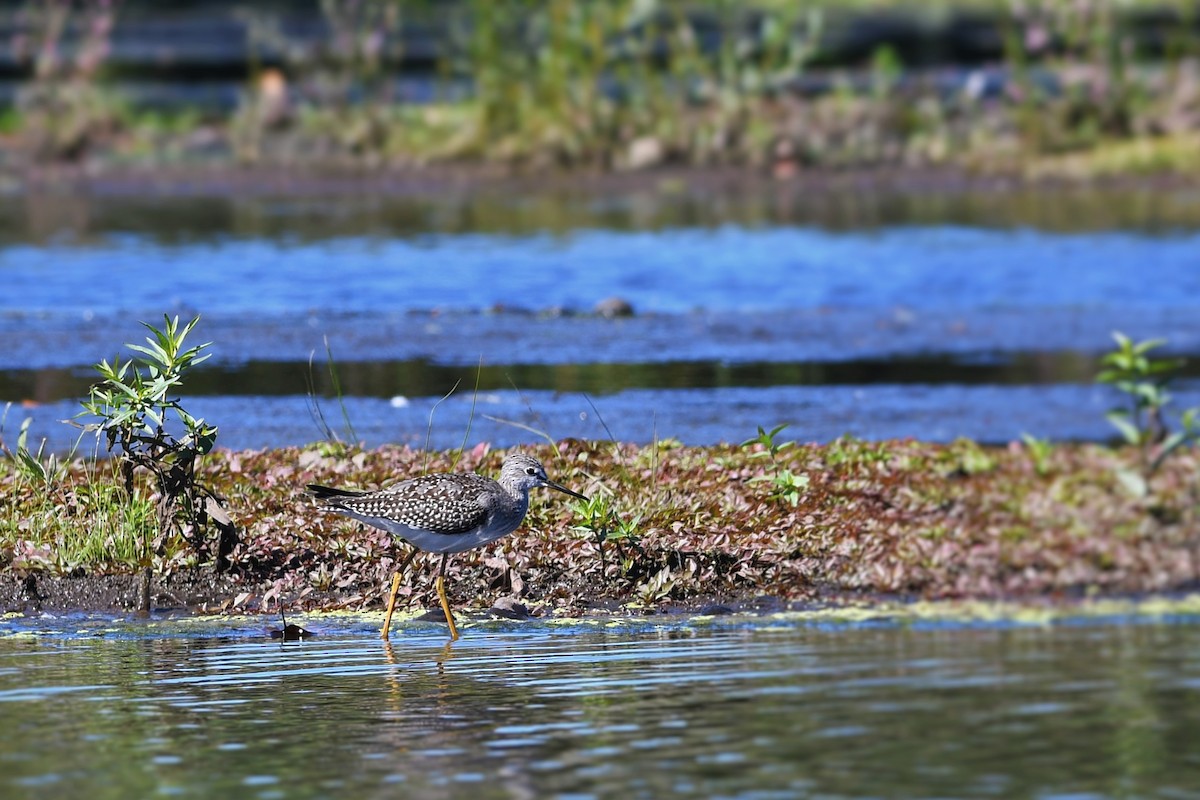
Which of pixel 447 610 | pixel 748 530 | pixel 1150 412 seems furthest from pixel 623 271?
pixel 447 610

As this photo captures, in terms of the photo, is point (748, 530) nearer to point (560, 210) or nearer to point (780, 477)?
point (780, 477)

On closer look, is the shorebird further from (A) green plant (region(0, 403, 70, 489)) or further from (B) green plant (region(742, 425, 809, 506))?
(A) green plant (region(0, 403, 70, 489))

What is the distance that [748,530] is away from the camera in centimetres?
925

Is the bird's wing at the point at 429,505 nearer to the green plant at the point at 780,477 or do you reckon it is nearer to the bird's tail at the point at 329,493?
the bird's tail at the point at 329,493

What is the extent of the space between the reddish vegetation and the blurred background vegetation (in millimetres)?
14786

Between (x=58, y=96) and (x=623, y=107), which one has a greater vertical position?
(x=58, y=96)

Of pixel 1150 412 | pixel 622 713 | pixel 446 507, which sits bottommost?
pixel 622 713

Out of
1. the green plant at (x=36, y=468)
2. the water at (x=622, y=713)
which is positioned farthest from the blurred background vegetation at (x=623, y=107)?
the water at (x=622, y=713)

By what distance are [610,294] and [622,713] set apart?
416 inches

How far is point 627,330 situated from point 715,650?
7.48m

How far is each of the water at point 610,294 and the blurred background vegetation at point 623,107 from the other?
139 centimetres

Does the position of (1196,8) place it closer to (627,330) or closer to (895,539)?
(627,330)

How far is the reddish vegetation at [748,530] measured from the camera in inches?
352

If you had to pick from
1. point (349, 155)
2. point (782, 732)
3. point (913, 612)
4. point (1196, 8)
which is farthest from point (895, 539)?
point (1196, 8)
